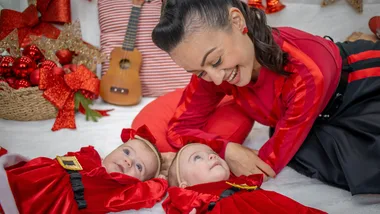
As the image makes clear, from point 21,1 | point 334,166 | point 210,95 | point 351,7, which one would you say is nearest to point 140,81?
point 210,95

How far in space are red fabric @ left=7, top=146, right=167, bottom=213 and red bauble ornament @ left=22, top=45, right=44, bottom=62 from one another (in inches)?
30.2

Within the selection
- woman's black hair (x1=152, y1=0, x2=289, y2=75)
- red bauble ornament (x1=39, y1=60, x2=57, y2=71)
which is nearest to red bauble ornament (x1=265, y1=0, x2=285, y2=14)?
woman's black hair (x1=152, y1=0, x2=289, y2=75)

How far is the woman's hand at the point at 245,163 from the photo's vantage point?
1.33 metres

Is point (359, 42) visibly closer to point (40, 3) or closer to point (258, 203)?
point (258, 203)

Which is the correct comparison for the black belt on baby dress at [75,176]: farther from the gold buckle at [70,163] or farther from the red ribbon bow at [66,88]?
the red ribbon bow at [66,88]

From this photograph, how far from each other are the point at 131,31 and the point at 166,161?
2.76 feet

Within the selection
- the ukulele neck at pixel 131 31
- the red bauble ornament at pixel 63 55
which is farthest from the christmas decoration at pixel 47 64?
the ukulele neck at pixel 131 31

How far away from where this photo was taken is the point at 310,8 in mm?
2182

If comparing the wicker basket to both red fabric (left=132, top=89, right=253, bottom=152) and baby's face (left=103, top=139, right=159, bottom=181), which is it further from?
baby's face (left=103, top=139, right=159, bottom=181)

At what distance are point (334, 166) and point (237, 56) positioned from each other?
0.51m

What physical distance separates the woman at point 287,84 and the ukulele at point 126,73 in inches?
21.4

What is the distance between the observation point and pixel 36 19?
2.03 metres

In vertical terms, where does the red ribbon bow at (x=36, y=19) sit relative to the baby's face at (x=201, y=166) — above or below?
above

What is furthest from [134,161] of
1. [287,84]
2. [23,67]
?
[23,67]
